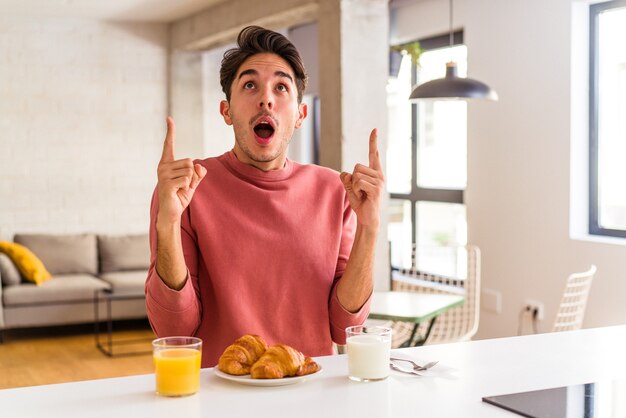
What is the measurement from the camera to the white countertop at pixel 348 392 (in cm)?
125

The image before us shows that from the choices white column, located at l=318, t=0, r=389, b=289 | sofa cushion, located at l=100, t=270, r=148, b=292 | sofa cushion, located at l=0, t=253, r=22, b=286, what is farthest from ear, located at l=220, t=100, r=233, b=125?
sofa cushion, located at l=0, t=253, r=22, b=286

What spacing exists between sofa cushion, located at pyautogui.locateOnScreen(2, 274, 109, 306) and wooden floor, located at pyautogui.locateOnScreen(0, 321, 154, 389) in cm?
32

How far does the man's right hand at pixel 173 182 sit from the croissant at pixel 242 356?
267 mm

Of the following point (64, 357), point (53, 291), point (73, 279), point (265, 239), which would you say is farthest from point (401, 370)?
point (73, 279)

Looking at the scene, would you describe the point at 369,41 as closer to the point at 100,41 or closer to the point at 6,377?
the point at 6,377

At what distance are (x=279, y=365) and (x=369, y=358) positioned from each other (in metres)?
0.16

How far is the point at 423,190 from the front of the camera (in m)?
6.27

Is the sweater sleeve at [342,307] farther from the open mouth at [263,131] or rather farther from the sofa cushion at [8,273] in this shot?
the sofa cushion at [8,273]

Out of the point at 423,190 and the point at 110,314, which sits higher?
the point at 423,190

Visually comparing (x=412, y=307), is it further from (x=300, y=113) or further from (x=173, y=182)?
(x=173, y=182)

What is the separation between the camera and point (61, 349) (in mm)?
5988

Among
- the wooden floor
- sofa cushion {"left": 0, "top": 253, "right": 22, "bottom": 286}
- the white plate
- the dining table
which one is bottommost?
the wooden floor

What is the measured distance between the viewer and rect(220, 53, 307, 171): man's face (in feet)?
5.80

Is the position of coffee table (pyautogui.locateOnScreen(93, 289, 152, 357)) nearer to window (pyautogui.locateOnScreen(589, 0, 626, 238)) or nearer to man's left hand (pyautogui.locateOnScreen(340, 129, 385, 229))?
window (pyautogui.locateOnScreen(589, 0, 626, 238))
